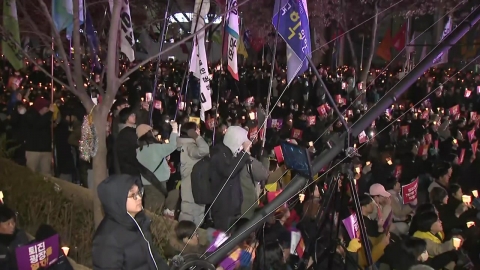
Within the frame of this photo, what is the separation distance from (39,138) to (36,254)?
627 cm

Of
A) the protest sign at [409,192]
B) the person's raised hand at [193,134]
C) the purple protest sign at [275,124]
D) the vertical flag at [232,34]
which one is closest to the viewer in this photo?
the protest sign at [409,192]

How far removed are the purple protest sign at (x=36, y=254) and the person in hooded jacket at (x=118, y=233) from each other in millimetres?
877

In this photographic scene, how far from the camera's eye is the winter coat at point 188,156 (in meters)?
7.71

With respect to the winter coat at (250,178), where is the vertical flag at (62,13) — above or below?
above

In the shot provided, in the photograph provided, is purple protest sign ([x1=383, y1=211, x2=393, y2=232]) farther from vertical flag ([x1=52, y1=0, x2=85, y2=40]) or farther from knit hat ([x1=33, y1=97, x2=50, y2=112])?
knit hat ([x1=33, y1=97, x2=50, y2=112])

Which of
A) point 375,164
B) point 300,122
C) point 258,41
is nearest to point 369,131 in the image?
point 375,164

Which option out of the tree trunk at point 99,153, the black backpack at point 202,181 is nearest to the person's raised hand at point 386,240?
the black backpack at point 202,181

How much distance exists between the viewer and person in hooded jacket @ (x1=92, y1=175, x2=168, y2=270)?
3.65 metres

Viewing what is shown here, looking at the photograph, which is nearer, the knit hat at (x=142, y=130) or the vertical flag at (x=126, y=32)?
the vertical flag at (x=126, y=32)

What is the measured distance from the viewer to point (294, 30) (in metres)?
6.31

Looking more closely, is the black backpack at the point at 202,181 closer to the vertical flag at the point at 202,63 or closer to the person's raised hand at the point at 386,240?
the vertical flag at the point at 202,63

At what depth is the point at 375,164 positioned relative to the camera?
8867 millimetres

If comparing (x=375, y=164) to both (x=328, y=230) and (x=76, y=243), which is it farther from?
(x=328, y=230)

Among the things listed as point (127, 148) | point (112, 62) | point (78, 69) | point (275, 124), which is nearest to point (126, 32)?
point (78, 69)
